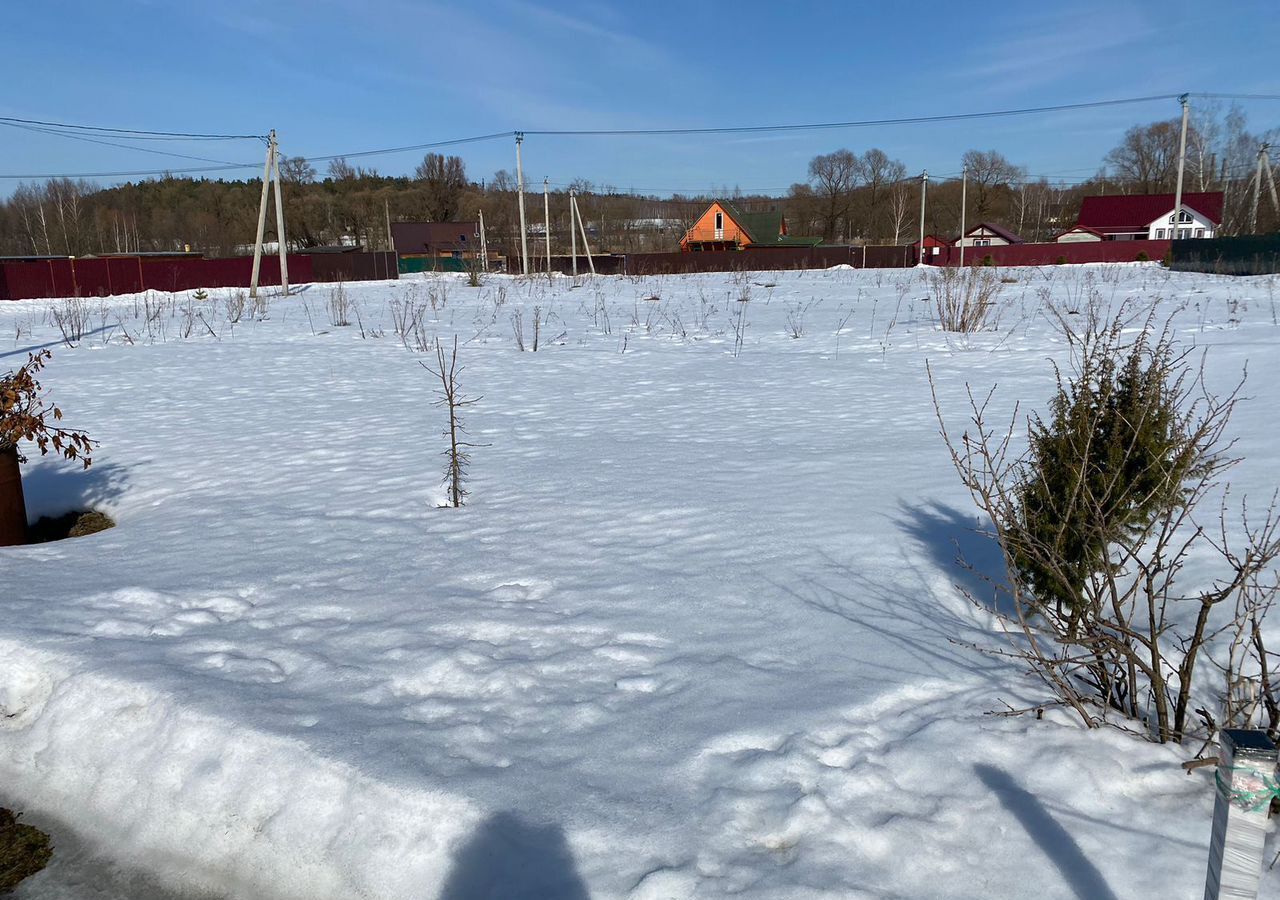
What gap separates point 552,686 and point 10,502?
358 centimetres

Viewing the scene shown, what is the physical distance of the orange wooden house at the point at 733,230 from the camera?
64.3 metres

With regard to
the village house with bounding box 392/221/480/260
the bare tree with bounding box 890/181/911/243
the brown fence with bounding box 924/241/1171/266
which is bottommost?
A: the brown fence with bounding box 924/241/1171/266

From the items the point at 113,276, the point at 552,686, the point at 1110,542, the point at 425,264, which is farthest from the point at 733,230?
the point at 552,686

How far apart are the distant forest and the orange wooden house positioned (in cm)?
650

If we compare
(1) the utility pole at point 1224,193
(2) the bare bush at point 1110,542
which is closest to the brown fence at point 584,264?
(1) the utility pole at point 1224,193

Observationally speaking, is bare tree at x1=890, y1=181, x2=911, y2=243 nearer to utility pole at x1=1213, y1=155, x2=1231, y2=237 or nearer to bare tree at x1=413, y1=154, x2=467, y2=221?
utility pole at x1=1213, y1=155, x2=1231, y2=237

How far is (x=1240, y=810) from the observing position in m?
1.57

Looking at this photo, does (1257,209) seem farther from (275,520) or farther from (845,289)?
(275,520)

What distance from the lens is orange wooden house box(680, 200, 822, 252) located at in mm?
64312

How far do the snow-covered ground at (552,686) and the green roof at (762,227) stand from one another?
59653 millimetres

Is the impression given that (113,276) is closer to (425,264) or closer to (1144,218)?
(425,264)

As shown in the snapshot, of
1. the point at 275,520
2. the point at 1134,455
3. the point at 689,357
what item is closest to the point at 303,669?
the point at 275,520

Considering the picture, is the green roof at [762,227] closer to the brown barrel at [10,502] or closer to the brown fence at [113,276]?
the brown fence at [113,276]

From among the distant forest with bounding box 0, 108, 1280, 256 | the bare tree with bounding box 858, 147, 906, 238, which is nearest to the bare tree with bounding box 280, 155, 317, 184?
the distant forest with bounding box 0, 108, 1280, 256
